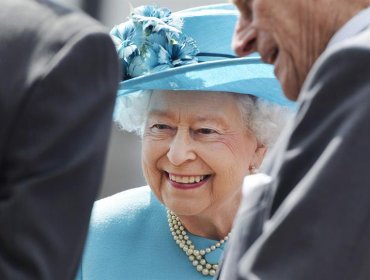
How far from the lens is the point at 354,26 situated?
7.00 feet

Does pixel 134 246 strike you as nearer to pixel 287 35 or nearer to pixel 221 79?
pixel 221 79

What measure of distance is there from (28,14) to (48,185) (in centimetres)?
34

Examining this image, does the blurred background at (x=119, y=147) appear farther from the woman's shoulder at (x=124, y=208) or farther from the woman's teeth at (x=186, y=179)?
the woman's teeth at (x=186, y=179)

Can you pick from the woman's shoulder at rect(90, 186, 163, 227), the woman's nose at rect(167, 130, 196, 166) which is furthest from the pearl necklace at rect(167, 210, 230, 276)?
the woman's nose at rect(167, 130, 196, 166)

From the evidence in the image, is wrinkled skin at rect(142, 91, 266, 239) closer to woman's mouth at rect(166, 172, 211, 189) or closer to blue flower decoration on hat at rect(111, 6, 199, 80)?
woman's mouth at rect(166, 172, 211, 189)

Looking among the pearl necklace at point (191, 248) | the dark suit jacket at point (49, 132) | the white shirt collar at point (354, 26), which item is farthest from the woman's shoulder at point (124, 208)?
the white shirt collar at point (354, 26)

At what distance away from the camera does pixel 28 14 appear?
221 cm

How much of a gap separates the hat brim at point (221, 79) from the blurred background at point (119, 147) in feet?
9.46

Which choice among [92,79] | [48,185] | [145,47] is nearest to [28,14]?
[92,79]

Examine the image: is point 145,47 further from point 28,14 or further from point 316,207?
point 316,207

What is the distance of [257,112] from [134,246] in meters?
0.65

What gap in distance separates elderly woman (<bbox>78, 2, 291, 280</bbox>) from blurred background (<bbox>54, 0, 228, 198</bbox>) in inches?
110

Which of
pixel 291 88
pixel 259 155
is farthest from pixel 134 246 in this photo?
pixel 291 88

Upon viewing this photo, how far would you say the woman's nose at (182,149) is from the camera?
4109 mm
